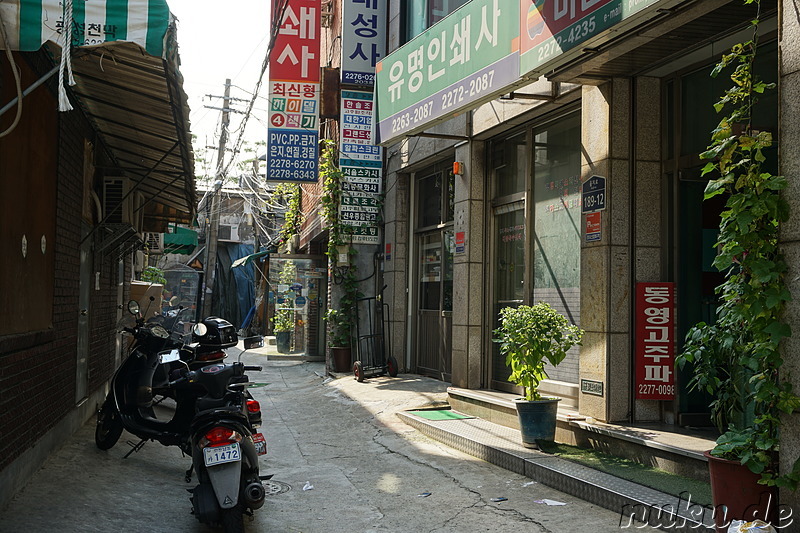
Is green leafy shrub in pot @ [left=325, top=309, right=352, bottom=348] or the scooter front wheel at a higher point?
green leafy shrub in pot @ [left=325, top=309, right=352, bottom=348]

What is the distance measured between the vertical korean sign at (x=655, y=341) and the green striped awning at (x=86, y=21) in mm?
4826

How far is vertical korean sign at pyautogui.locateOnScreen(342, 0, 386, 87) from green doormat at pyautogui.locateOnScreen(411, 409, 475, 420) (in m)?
6.52

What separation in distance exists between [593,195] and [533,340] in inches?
61.2

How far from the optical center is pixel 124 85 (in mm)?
6062

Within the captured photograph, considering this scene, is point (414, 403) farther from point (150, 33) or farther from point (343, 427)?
point (150, 33)

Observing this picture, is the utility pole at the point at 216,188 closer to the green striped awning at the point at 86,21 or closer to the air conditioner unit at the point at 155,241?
the air conditioner unit at the point at 155,241

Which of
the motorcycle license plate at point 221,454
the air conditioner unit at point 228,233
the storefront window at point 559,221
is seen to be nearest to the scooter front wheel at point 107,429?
the motorcycle license plate at point 221,454

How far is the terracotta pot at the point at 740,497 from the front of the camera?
4242 millimetres

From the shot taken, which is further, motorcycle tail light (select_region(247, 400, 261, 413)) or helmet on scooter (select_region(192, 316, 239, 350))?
helmet on scooter (select_region(192, 316, 239, 350))

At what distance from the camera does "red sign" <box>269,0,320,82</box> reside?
1448 cm

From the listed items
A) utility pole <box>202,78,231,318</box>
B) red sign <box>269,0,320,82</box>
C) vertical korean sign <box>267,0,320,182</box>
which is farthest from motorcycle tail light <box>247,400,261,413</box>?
utility pole <box>202,78,231,318</box>

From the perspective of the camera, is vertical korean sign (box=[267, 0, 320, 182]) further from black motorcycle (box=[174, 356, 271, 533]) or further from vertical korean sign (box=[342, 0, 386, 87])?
black motorcycle (box=[174, 356, 271, 533])

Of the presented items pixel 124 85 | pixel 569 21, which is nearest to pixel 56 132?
pixel 124 85

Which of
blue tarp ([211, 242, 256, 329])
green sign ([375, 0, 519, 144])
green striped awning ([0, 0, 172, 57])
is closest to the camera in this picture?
green striped awning ([0, 0, 172, 57])
